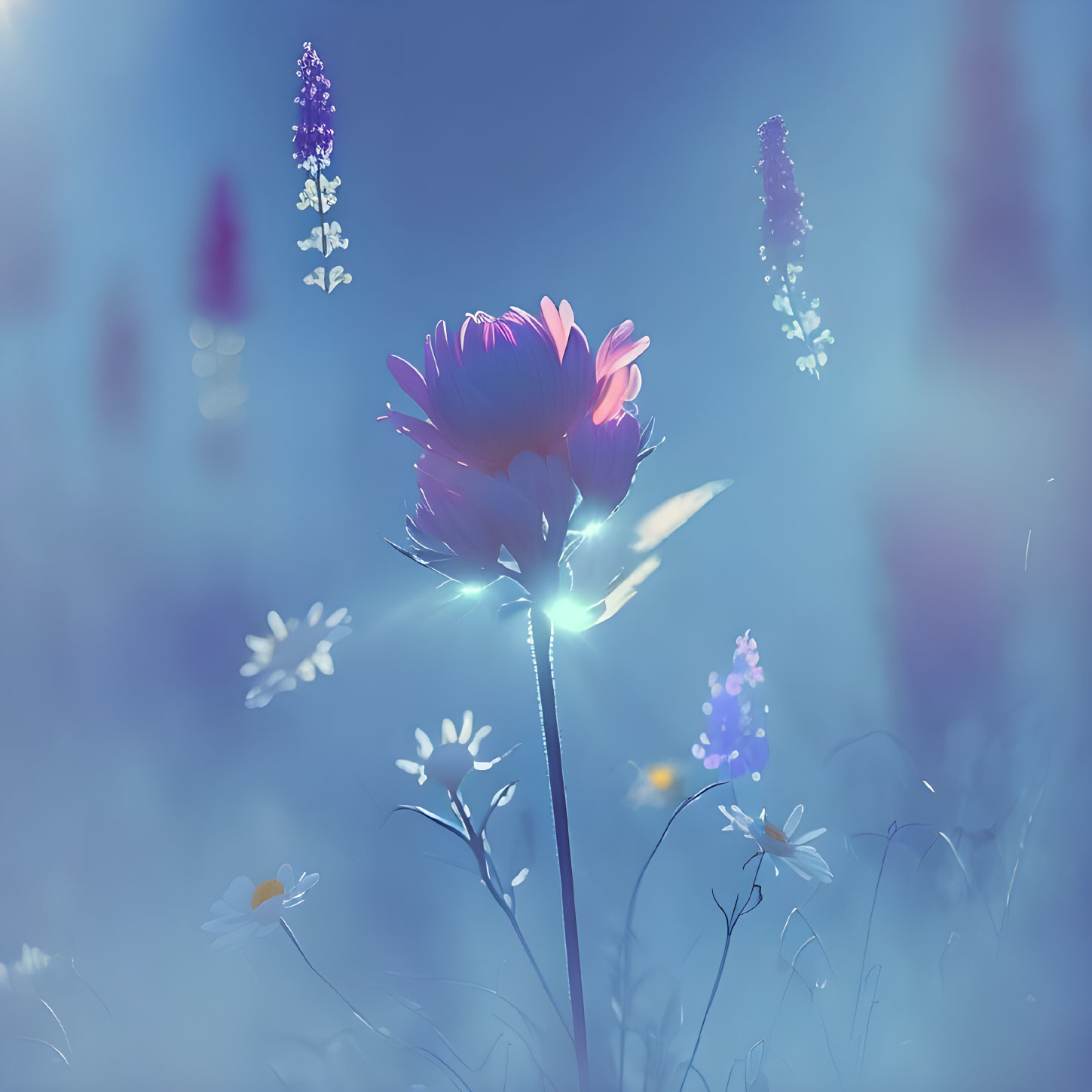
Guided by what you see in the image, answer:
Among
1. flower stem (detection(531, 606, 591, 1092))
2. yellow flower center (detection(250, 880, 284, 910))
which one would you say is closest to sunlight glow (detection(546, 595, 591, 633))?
flower stem (detection(531, 606, 591, 1092))

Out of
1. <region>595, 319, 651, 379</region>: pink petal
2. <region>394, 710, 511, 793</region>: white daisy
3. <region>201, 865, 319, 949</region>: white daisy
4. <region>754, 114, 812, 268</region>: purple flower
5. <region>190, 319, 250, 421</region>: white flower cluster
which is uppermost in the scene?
<region>754, 114, 812, 268</region>: purple flower

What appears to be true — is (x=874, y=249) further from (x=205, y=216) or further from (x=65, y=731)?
(x=65, y=731)

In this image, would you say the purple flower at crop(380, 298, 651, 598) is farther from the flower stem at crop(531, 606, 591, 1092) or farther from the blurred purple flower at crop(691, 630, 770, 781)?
the blurred purple flower at crop(691, 630, 770, 781)

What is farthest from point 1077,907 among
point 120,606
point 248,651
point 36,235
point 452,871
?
point 36,235

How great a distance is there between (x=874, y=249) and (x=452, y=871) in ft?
1.83

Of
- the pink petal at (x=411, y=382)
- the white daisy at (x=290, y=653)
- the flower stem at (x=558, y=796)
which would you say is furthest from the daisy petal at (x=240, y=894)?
the pink petal at (x=411, y=382)

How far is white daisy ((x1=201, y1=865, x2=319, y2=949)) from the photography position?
377mm

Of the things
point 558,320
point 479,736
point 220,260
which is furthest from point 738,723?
point 220,260

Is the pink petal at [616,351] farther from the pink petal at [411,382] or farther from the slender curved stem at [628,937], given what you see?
the slender curved stem at [628,937]

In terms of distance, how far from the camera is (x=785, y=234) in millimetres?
518

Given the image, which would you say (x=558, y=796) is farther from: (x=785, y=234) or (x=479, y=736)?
(x=785, y=234)

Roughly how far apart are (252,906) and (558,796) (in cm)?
23

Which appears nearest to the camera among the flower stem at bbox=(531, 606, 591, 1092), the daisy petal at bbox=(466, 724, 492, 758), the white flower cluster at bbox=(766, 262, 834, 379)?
the flower stem at bbox=(531, 606, 591, 1092)

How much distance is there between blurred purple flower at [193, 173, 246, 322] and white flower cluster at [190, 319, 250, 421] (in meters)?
0.01
